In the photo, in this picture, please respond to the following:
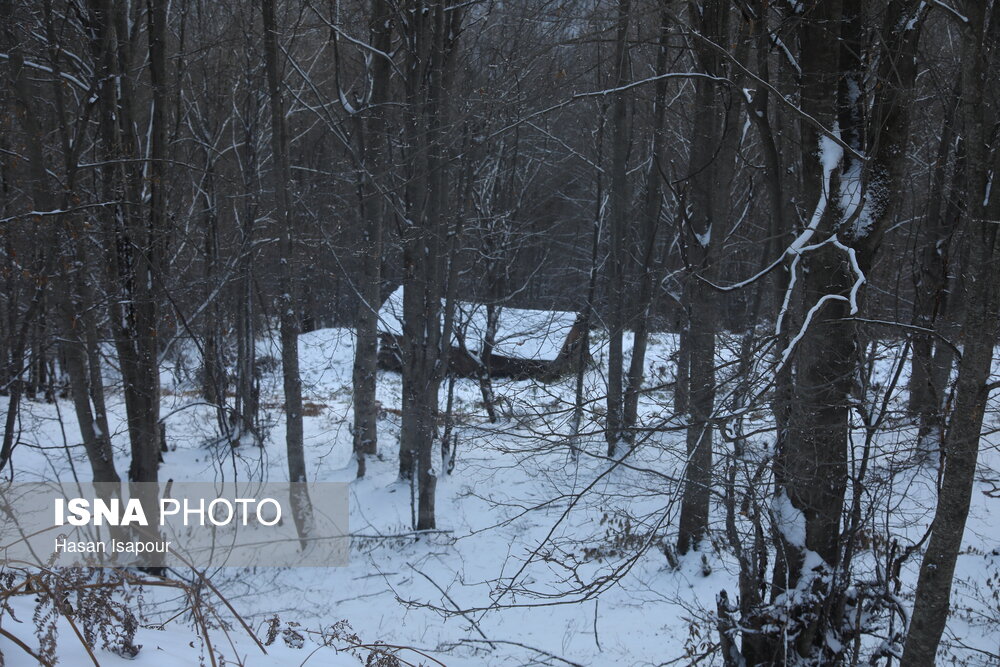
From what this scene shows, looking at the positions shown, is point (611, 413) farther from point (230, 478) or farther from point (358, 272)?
point (230, 478)

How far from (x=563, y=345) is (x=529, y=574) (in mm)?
2966

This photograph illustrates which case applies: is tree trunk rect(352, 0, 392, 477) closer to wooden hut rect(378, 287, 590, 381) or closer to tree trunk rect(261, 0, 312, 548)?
wooden hut rect(378, 287, 590, 381)

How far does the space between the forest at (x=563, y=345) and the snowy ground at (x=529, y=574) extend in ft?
0.22

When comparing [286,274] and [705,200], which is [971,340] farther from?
[286,274]

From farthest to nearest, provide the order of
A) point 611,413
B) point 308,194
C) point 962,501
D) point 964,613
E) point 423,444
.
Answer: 1. point 308,194
2. point 423,444
3. point 964,613
4. point 611,413
5. point 962,501

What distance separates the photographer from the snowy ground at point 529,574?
5301 mm

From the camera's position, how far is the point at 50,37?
26.5 ft

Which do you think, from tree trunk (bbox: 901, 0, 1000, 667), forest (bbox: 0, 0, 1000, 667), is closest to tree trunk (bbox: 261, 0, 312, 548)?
forest (bbox: 0, 0, 1000, 667)

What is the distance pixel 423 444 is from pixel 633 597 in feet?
11.8

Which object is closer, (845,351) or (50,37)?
(845,351)

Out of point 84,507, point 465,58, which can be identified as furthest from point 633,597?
point 465,58

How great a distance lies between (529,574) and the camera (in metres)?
8.96

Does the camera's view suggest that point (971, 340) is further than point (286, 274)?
No

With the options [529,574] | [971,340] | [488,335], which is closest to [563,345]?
[529,574]
